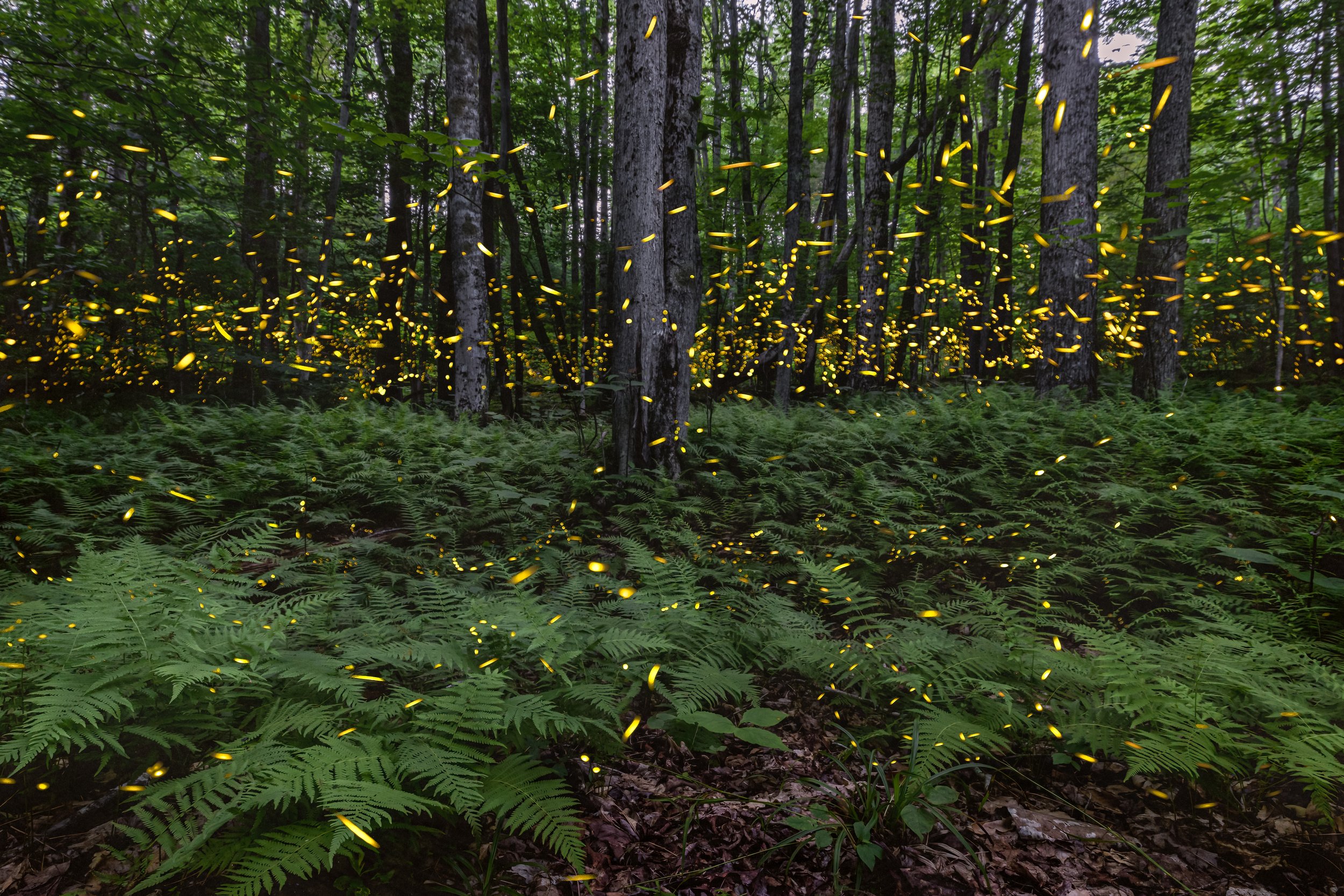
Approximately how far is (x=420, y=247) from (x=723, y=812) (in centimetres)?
1860

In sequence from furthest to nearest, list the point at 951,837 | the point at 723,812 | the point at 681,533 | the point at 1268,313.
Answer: the point at 1268,313 < the point at 681,533 < the point at 723,812 < the point at 951,837

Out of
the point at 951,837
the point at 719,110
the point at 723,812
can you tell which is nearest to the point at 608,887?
the point at 723,812

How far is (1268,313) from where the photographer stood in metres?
12.4

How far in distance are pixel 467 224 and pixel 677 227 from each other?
396 centimetres

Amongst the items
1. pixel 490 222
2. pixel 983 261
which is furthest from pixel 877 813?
pixel 983 261

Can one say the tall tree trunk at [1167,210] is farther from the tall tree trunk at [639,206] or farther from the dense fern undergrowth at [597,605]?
the tall tree trunk at [639,206]

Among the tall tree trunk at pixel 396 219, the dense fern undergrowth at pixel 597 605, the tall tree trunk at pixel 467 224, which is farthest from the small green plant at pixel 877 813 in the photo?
the tall tree trunk at pixel 396 219

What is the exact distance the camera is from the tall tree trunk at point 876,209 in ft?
37.1

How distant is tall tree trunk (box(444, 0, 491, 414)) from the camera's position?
27.2ft

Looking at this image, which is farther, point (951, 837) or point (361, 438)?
point (361, 438)

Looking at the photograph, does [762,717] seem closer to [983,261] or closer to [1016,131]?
[1016,131]

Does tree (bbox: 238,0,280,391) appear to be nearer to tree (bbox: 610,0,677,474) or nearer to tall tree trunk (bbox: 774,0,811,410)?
tree (bbox: 610,0,677,474)

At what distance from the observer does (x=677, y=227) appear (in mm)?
6199

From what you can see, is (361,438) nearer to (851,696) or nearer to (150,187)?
(150,187)
